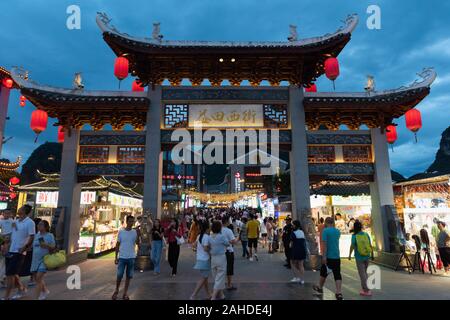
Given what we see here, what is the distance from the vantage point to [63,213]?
35.0 feet

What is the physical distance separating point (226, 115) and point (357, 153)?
18.0 feet

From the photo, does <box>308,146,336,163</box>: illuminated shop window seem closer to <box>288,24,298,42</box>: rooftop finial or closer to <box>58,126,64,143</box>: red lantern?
<box>288,24,298,42</box>: rooftop finial

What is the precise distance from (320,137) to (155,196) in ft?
22.5

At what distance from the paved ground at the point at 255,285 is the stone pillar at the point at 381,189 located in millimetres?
1347

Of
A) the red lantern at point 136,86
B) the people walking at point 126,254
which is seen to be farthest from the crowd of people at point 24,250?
the red lantern at point 136,86

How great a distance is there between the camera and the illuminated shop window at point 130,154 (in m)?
11.1

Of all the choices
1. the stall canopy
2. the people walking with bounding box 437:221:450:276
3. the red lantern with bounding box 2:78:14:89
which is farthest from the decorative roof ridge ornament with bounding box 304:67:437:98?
the red lantern with bounding box 2:78:14:89

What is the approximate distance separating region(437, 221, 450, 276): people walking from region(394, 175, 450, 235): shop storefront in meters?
0.78

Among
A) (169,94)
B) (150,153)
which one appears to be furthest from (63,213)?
(169,94)

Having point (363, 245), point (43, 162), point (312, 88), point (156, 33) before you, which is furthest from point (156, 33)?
point (43, 162)

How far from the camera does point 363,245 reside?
6867 millimetres
